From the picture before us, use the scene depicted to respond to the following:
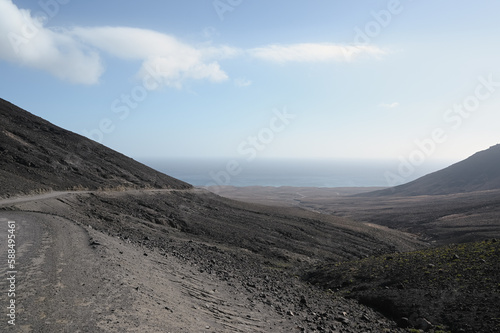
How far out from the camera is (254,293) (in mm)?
14172

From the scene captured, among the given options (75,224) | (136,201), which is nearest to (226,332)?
(75,224)

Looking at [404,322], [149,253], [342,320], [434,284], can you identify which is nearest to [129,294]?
[149,253]

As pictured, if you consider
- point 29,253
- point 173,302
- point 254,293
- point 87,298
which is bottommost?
point 254,293

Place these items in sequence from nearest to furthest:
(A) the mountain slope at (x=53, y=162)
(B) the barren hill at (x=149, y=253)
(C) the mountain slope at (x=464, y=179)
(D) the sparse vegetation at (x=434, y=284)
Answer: (B) the barren hill at (x=149, y=253) → (D) the sparse vegetation at (x=434, y=284) → (A) the mountain slope at (x=53, y=162) → (C) the mountain slope at (x=464, y=179)

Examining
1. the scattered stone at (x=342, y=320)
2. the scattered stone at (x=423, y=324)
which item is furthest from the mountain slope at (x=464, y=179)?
the scattered stone at (x=342, y=320)

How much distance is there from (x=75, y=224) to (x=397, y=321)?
54.5ft

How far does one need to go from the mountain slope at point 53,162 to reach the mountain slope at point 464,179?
10797cm

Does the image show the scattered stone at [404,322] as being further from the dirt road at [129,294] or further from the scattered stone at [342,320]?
the scattered stone at [342,320]

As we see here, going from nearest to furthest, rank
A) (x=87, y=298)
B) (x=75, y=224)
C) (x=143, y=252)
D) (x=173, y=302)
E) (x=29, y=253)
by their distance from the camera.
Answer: (x=87, y=298), (x=173, y=302), (x=29, y=253), (x=143, y=252), (x=75, y=224)

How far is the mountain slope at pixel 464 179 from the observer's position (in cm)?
11588

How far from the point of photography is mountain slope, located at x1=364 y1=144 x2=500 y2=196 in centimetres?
11588

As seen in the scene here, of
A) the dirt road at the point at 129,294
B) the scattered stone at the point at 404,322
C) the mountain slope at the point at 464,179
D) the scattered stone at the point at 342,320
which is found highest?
the mountain slope at the point at 464,179

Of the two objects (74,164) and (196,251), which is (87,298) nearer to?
(196,251)

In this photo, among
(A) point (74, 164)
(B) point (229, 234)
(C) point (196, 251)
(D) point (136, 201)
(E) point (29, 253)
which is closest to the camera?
(E) point (29, 253)
